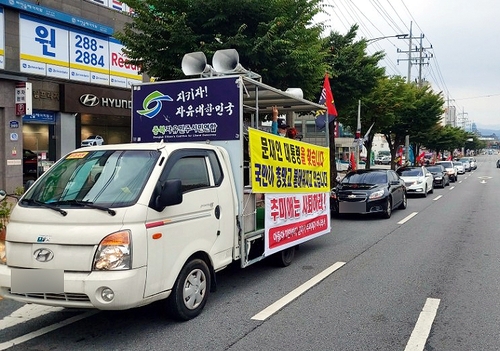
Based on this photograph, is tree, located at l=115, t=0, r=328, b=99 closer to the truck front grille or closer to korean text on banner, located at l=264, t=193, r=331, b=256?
korean text on banner, located at l=264, t=193, r=331, b=256

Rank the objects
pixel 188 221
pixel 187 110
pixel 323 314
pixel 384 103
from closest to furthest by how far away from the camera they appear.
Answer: pixel 188 221, pixel 323 314, pixel 187 110, pixel 384 103

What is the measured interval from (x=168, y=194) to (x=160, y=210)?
19cm

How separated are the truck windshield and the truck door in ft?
0.89

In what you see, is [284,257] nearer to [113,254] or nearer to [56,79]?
[113,254]

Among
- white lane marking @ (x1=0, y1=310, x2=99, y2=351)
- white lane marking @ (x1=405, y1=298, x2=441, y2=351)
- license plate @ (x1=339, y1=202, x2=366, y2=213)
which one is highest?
license plate @ (x1=339, y1=202, x2=366, y2=213)

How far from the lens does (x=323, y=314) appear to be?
17.7 ft

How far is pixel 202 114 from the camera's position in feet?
21.2

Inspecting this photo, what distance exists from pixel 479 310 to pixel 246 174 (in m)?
3.28

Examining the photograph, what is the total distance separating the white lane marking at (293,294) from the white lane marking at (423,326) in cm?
149

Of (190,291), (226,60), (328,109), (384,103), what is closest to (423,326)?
(190,291)

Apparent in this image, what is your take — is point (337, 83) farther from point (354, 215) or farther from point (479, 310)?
point (479, 310)

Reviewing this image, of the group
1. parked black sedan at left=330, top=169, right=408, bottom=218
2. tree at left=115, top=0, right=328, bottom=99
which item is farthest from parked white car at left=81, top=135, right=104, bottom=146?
parked black sedan at left=330, top=169, right=408, bottom=218

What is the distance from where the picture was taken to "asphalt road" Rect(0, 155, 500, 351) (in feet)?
15.1

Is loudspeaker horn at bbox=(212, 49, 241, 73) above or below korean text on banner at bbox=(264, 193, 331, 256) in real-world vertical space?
above
